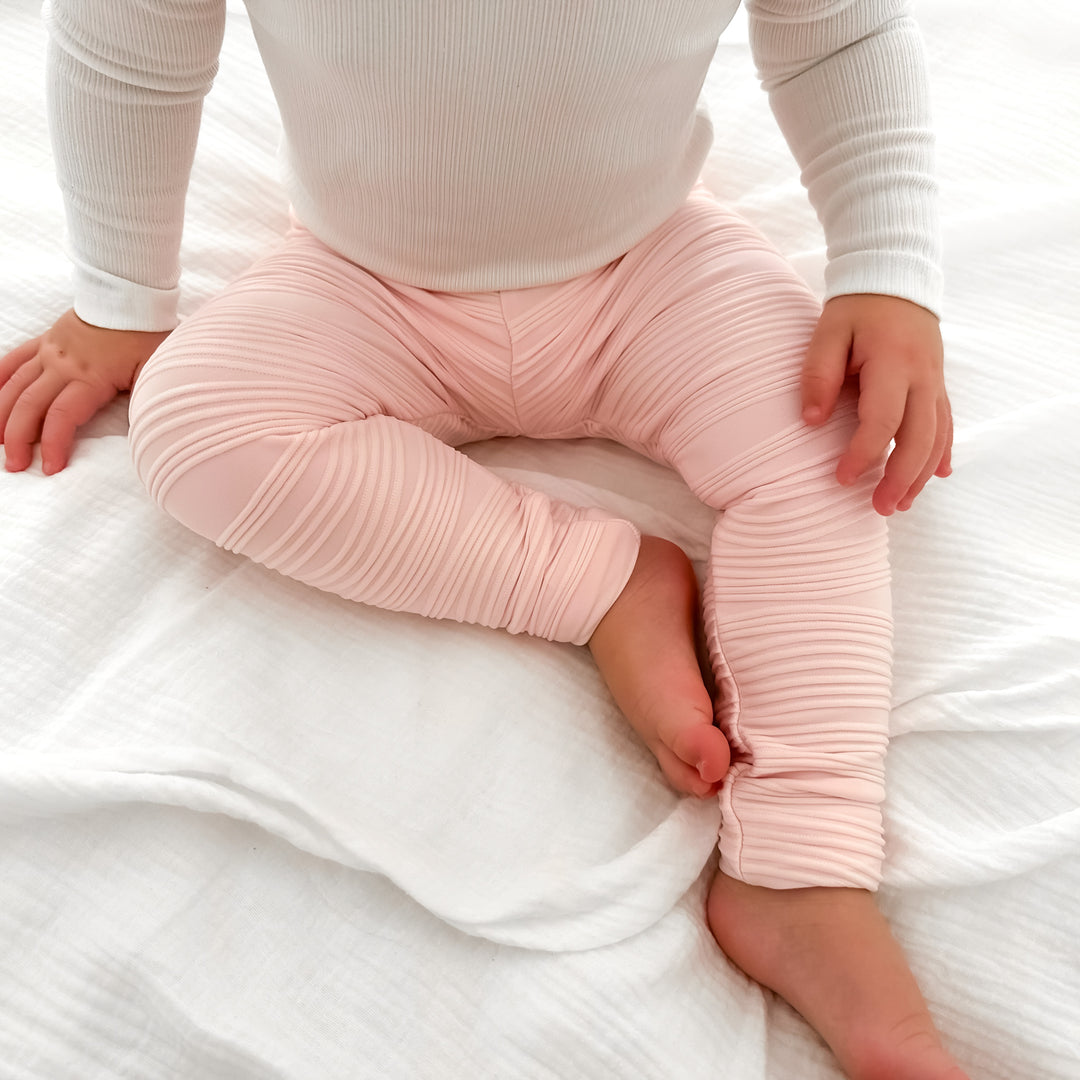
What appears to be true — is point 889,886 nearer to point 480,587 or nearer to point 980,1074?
point 980,1074

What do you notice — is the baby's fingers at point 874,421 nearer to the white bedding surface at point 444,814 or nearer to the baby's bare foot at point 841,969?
the white bedding surface at point 444,814

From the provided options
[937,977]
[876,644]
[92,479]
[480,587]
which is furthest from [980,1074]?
→ [92,479]

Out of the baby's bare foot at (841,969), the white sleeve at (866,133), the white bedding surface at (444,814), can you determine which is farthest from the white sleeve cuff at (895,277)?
the baby's bare foot at (841,969)

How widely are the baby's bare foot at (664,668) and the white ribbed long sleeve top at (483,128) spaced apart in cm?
21

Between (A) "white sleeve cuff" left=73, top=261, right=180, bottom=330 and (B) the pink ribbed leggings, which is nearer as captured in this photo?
(B) the pink ribbed leggings

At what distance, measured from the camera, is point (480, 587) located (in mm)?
598

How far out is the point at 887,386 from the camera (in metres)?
0.58

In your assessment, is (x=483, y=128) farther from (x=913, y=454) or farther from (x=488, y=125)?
(x=913, y=454)

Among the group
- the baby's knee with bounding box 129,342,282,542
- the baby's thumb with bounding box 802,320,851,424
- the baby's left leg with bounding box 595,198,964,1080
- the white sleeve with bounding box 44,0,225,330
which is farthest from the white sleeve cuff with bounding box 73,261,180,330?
the baby's thumb with bounding box 802,320,851,424

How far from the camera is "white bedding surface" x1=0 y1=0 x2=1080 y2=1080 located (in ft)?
1.64

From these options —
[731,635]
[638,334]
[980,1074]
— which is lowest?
[980,1074]

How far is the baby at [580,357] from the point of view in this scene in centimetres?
55

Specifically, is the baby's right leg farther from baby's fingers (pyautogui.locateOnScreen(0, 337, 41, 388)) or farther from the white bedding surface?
baby's fingers (pyautogui.locateOnScreen(0, 337, 41, 388))

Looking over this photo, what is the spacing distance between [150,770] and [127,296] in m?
0.33
